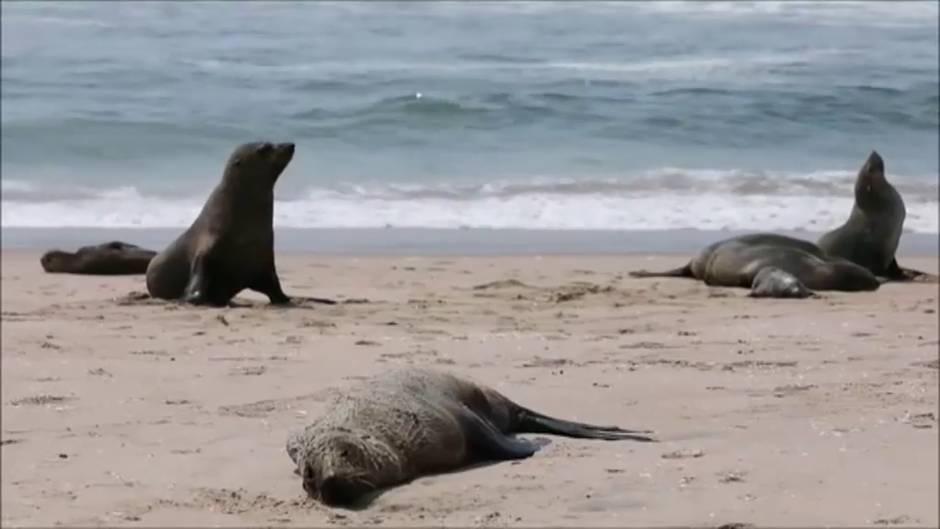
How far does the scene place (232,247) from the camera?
29.4ft

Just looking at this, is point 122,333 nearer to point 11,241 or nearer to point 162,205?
point 11,241

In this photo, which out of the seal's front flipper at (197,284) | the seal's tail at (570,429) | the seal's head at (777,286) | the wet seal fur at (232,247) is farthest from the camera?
the seal's head at (777,286)

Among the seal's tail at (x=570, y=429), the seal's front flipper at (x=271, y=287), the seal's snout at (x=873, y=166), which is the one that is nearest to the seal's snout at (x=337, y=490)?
the seal's tail at (x=570, y=429)

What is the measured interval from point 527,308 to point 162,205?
547cm

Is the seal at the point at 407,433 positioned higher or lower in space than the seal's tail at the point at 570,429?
higher

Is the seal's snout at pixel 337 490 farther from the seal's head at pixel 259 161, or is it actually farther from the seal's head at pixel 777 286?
the seal's head at pixel 777 286

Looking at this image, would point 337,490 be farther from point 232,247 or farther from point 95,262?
point 95,262

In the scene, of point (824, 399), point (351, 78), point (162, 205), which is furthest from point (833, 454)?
point (351, 78)

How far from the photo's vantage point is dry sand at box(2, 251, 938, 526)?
4.68 m

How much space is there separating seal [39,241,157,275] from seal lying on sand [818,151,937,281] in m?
4.12

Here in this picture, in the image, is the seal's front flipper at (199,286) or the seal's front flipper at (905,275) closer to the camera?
the seal's front flipper at (199,286)

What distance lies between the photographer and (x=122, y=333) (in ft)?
25.0

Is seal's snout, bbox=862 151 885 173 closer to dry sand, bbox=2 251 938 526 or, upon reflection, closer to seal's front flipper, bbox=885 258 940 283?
seal's front flipper, bbox=885 258 940 283

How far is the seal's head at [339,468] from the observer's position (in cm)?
468
